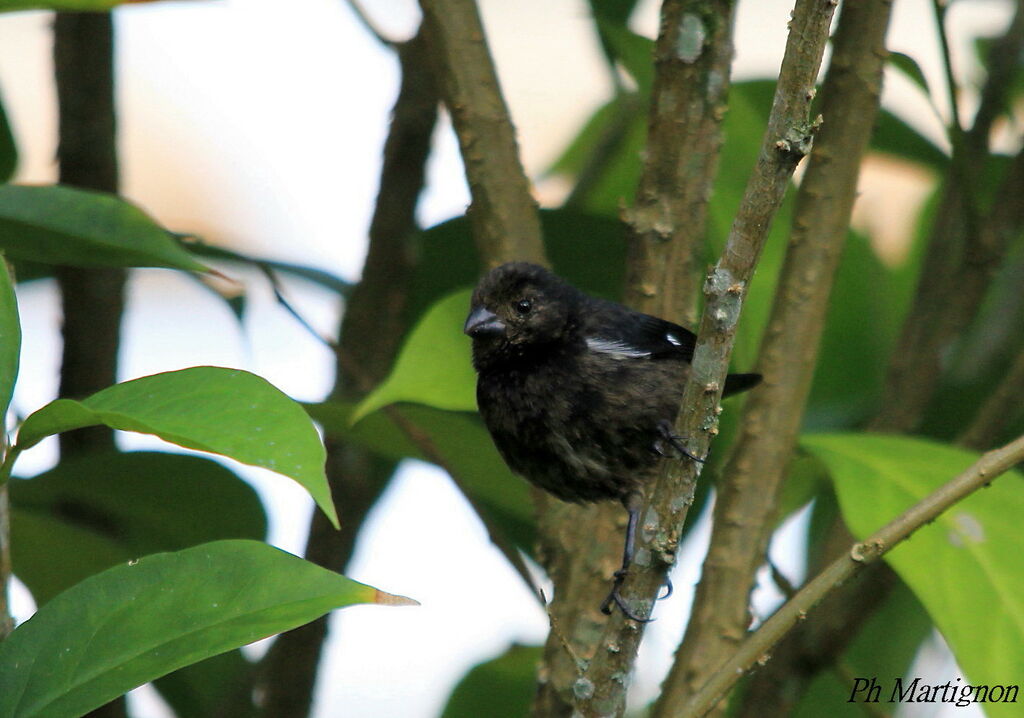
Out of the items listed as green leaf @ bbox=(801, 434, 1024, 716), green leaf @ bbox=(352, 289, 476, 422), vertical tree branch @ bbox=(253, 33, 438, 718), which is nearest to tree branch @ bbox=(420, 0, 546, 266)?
green leaf @ bbox=(352, 289, 476, 422)

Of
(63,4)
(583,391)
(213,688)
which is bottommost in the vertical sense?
(213,688)

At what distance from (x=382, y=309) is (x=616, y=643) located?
114cm

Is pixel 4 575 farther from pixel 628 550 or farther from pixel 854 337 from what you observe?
pixel 854 337

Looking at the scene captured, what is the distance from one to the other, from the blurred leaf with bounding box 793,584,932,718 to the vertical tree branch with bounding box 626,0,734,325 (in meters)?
0.94

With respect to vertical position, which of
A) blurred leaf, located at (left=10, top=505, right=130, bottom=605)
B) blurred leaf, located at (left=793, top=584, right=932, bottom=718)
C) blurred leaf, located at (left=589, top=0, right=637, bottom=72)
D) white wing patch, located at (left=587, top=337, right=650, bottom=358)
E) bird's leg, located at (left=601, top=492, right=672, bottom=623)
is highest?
blurred leaf, located at (left=589, top=0, right=637, bottom=72)

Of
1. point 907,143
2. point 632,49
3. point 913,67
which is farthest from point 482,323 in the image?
point 907,143

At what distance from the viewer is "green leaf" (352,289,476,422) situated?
1807 mm

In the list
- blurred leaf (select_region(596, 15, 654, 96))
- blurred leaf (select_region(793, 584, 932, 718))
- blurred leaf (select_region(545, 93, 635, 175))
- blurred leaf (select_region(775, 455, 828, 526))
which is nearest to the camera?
blurred leaf (select_region(775, 455, 828, 526))

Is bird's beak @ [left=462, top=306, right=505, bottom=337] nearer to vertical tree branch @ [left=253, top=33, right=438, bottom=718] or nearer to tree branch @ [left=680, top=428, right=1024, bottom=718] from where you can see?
vertical tree branch @ [left=253, top=33, right=438, bottom=718]

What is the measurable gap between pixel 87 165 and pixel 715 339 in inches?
65.3

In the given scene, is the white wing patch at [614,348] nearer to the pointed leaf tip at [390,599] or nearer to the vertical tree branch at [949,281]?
the vertical tree branch at [949,281]

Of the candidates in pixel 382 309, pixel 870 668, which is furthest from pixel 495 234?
pixel 870 668

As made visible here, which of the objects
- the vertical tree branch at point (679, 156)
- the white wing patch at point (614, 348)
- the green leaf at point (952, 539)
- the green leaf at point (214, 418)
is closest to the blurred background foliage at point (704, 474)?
the green leaf at point (952, 539)

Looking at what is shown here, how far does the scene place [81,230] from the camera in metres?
1.82
